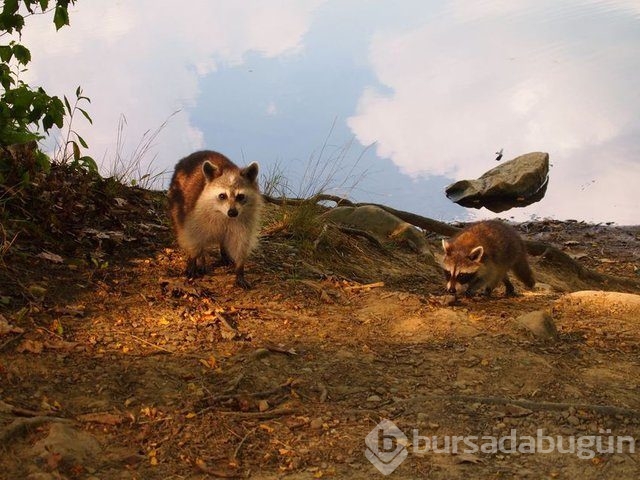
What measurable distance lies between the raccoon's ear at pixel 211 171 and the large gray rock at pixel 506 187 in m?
8.90

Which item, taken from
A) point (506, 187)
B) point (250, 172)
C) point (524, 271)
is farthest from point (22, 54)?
point (506, 187)

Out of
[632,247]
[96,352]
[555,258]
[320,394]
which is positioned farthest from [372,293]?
[632,247]

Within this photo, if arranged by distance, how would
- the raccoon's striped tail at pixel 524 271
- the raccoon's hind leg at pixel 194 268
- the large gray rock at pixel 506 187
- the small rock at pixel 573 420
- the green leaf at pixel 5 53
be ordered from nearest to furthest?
the small rock at pixel 573 420
the green leaf at pixel 5 53
the raccoon's hind leg at pixel 194 268
the raccoon's striped tail at pixel 524 271
the large gray rock at pixel 506 187

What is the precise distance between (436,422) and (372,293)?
2.35 metres

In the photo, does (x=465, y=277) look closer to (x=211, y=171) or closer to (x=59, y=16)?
(x=211, y=171)

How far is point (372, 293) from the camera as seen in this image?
6.17 m

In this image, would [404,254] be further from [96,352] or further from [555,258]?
[96,352]

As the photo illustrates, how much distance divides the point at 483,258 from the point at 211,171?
2830mm

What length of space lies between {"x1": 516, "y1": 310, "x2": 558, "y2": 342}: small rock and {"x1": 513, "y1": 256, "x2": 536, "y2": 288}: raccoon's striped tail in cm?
225

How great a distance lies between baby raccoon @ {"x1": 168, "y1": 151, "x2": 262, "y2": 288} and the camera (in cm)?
616

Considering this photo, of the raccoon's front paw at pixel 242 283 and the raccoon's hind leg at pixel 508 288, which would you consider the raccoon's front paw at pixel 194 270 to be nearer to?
the raccoon's front paw at pixel 242 283

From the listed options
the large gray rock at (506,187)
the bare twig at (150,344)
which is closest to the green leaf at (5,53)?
the bare twig at (150,344)

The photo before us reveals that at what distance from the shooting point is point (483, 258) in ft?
22.8

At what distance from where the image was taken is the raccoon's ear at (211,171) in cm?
625
